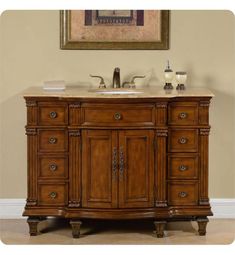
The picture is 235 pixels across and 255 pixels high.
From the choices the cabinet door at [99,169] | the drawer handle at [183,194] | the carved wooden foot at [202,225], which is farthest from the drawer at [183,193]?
the cabinet door at [99,169]

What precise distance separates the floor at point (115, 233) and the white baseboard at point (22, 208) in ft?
0.29

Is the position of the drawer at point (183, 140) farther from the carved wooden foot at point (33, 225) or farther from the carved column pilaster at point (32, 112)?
the carved wooden foot at point (33, 225)

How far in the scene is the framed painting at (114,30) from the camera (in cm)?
528

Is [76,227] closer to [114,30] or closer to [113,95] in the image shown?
[113,95]

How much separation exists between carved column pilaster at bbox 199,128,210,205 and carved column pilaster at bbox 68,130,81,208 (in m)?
0.74

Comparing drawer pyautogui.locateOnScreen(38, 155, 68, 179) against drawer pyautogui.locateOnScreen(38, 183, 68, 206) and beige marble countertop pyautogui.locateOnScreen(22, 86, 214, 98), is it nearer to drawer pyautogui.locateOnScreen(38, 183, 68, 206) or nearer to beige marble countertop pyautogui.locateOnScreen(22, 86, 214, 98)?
drawer pyautogui.locateOnScreen(38, 183, 68, 206)

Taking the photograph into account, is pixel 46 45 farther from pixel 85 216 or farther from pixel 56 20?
pixel 85 216

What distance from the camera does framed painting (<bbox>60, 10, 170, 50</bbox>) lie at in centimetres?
528

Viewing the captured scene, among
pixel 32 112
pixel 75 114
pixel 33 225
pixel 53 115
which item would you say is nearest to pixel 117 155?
pixel 75 114

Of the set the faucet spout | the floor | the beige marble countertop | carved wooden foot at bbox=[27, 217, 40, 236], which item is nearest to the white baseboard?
the floor

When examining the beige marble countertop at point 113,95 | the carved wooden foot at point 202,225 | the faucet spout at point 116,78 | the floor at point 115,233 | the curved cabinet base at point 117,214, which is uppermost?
the faucet spout at point 116,78

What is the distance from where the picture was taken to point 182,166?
485 centimetres

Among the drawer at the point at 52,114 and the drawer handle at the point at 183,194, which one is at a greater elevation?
the drawer at the point at 52,114

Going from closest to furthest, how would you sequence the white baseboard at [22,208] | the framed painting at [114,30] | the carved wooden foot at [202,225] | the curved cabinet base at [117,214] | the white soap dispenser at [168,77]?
1. the curved cabinet base at [117,214]
2. the carved wooden foot at [202,225]
3. the white soap dispenser at [168,77]
4. the framed painting at [114,30]
5. the white baseboard at [22,208]
